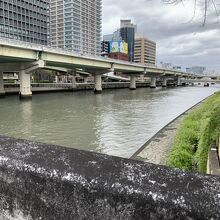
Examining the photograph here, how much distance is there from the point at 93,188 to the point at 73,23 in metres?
154

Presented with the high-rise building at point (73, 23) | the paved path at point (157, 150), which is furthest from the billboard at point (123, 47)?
the paved path at point (157, 150)

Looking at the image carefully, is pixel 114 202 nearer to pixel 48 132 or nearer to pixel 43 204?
pixel 43 204

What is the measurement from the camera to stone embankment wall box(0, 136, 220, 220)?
1487 mm

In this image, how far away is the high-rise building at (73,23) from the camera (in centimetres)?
14625

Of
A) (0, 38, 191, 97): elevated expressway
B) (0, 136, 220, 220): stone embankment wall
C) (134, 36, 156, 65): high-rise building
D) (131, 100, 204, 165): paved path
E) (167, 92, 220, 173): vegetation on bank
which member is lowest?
(131, 100, 204, 165): paved path

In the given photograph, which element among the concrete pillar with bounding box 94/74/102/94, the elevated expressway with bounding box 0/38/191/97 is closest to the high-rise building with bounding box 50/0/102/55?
the concrete pillar with bounding box 94/74/102/94

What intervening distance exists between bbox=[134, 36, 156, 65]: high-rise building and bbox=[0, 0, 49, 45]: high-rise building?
6398 centimetres

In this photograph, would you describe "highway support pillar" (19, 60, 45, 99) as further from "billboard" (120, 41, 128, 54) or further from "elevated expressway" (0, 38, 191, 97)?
"billboard" (120, 41, 128, 54)

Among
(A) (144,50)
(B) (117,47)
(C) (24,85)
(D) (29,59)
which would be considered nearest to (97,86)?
(C) (24,85)

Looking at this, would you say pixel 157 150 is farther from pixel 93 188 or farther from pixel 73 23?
pixel 73 23

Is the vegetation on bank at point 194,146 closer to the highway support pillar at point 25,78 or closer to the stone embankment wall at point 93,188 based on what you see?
the stone embankment wall at point 93,188

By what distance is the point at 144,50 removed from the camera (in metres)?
174

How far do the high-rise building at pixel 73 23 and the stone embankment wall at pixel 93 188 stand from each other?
5763 inches

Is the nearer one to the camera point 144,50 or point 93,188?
point 93,188
